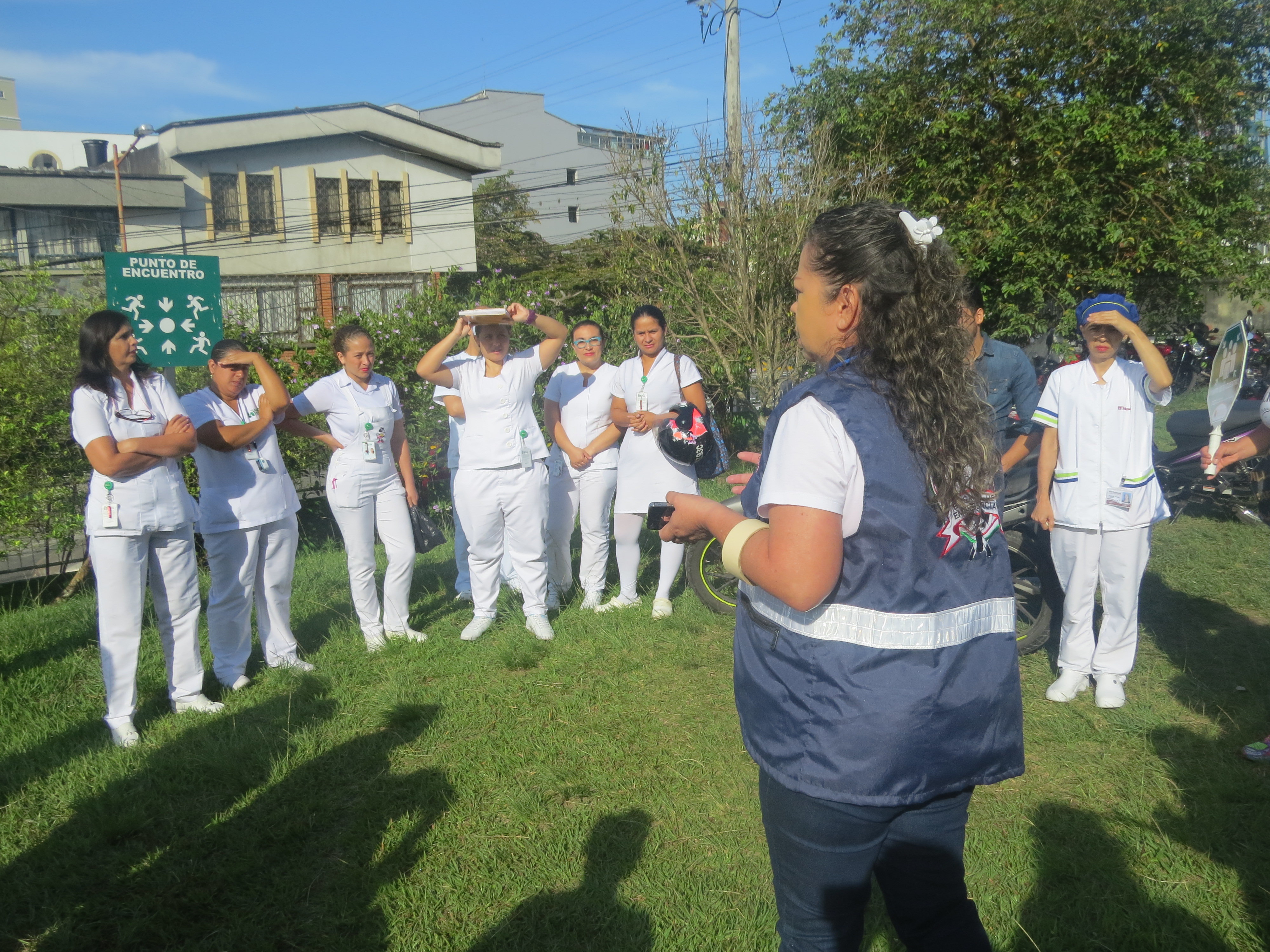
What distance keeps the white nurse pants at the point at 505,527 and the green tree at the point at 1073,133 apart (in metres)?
8.05

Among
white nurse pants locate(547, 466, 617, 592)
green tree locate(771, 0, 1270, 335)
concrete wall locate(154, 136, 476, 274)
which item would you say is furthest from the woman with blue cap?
concrete wall locate(154, 136, 476, 274)

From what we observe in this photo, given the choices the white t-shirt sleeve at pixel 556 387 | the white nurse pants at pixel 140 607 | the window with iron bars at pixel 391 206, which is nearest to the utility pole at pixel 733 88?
the white t-shirt sleeve at pixel 556 387

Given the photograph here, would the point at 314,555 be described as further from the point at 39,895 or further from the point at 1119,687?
the point at 1119,687

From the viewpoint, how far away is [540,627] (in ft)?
19.2

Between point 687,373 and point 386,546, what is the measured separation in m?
2.26

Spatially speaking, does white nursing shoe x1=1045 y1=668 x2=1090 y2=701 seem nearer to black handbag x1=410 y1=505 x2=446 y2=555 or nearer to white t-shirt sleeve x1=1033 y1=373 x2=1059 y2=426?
white t-shirt sleeve x1=1033 y1=373 x2=1059 y2=426

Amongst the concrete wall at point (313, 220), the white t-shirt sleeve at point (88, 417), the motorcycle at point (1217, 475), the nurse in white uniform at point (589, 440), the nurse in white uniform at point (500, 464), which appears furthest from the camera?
the concrete wall at point (313, 220)

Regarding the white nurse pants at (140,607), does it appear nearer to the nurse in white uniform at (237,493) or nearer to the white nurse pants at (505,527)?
the nurse in white uniform at (237,493)

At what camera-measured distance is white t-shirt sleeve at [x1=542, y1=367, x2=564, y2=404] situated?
674 centimetres

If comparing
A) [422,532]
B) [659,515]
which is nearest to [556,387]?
[422,532]

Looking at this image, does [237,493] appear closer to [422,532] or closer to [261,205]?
[422,532]

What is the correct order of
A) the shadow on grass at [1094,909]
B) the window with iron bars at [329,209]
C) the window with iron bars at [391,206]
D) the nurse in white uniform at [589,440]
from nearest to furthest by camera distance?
the shadow on grass at [1094,909] < the nurse in white uniform at [589,440] < the window with iron bars at [329,209] < the window with iron bars at [391,206]

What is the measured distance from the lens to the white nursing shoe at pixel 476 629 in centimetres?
584

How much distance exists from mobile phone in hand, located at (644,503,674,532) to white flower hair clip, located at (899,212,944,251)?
0.79m
